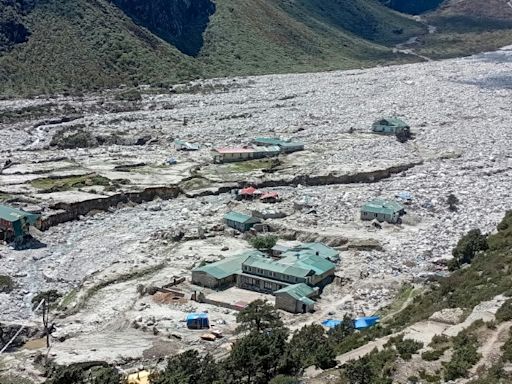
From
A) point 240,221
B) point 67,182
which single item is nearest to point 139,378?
point 240,221

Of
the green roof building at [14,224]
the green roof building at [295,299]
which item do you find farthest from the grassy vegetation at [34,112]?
the green roof building at [295,299]

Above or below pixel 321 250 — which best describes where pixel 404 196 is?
above

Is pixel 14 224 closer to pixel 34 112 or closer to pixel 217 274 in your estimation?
pixel 217 274

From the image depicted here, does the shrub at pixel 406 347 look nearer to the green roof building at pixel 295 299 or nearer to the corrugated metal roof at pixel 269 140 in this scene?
the green roof building at pixel 295 299

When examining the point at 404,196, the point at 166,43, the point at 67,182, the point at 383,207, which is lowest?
the point at 67,182

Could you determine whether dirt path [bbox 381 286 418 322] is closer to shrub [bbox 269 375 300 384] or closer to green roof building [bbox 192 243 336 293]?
green roof building [bbox 192 243 336 293]

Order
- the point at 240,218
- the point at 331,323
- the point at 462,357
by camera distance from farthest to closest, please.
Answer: the point at 240,218 → the point at 331,323 → the point at 462,357

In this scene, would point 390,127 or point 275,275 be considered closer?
point 275,275

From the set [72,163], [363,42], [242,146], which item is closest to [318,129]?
[242,146]
